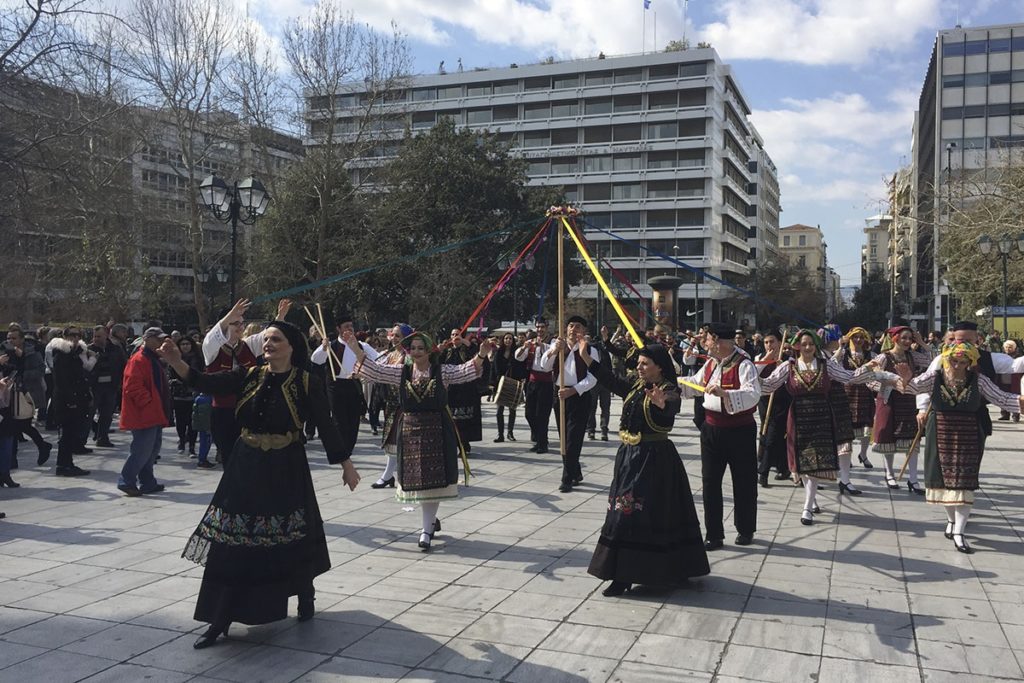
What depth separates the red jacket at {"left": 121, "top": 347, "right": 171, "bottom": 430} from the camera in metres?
9.25

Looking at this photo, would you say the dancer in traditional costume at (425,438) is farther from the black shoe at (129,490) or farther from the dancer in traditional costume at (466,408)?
the dancer in traditional costume at (466,408)

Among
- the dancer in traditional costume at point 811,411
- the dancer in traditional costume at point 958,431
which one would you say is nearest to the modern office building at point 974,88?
the dancer in traditional costume at point 811,411

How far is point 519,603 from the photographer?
558 cm

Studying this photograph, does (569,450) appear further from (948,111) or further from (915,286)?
(915,286)

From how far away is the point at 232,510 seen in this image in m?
4.80

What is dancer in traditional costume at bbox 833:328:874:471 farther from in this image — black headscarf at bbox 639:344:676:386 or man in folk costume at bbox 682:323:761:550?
black headscarf at bbox 639:344:676:386

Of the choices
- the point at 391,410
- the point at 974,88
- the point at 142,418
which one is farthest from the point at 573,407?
the point at 974,88

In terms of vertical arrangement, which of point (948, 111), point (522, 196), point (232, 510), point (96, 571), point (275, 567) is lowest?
point (96, 571)

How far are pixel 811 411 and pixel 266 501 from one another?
18.6ft

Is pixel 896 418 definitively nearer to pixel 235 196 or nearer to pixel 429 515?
pixel 429 515

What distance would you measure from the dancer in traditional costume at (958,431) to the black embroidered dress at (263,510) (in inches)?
208

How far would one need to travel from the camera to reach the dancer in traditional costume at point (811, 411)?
816cm

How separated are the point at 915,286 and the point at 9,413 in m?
67.2

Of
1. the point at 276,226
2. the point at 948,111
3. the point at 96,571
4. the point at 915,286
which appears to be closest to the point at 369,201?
the point at 276,226
